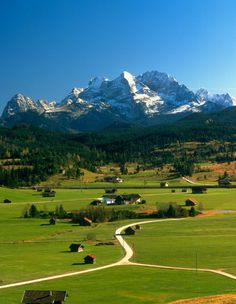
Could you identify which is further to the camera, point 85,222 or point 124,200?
point 124,200

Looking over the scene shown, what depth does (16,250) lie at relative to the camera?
11038 cm

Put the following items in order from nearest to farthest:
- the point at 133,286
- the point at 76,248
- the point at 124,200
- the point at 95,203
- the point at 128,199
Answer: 1. the point at 133,286
2. the point at 76,248
3. the point at 95,203
4. the point at 128,199
5. the point at 124,200

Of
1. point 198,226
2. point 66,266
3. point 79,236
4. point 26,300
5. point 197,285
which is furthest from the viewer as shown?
point 198,226

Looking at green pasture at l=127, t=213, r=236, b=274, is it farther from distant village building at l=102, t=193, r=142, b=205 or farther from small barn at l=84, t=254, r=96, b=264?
distant village building at l=102, t=193, r=142, b=205

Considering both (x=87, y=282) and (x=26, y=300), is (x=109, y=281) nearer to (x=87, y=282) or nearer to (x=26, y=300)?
(x=87, y=282)

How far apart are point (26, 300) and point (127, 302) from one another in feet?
38.7

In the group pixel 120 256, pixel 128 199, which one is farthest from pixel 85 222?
pixel 120 256

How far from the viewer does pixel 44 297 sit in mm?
66000

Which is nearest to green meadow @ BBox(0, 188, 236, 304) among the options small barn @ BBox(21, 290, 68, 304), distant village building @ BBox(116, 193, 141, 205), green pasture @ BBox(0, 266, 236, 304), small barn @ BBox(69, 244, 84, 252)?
green pasture @ BBox(0, 266, 236, 304)

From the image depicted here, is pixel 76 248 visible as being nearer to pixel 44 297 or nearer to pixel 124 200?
pixel 44 297

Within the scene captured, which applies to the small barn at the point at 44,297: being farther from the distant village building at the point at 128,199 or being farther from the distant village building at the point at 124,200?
the distant village building at the point at 124,200

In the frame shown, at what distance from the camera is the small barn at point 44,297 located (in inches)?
2559

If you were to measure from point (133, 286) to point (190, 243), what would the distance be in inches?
1594

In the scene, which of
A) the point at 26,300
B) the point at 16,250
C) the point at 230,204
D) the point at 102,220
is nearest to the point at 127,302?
the point at 26,300
